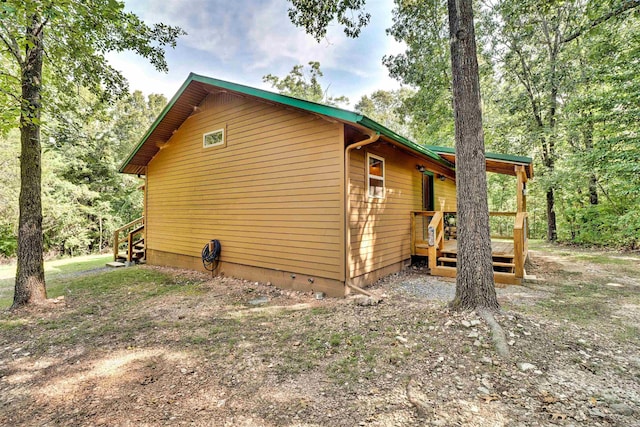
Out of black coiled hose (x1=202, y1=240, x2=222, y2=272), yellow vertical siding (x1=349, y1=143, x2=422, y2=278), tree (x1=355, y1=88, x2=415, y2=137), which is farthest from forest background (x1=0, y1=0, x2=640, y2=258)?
tree (x1=355, y1=88, x2=415, y2=137)

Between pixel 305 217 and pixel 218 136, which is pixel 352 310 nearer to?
pixel 305 217

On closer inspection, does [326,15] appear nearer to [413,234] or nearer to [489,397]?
[413,234]

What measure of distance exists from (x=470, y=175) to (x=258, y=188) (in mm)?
4275

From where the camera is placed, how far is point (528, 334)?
3.15m

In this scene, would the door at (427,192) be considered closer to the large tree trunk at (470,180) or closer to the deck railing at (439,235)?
the deck railing at (439,235)

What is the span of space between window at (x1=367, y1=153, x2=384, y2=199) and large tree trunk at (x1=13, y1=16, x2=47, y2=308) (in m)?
6.01

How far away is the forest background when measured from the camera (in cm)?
849

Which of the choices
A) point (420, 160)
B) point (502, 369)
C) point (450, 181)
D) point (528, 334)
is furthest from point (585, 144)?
point (502, 369)

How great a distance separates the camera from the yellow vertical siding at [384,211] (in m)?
5.40

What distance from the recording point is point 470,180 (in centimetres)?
366

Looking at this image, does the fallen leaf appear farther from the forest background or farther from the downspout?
the forest background

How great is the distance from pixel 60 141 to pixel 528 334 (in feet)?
26.4

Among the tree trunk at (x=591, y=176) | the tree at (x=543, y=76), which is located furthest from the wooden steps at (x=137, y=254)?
the tree trunk at (x=591, y=176)

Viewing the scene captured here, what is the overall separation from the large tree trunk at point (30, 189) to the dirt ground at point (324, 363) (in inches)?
21.8
